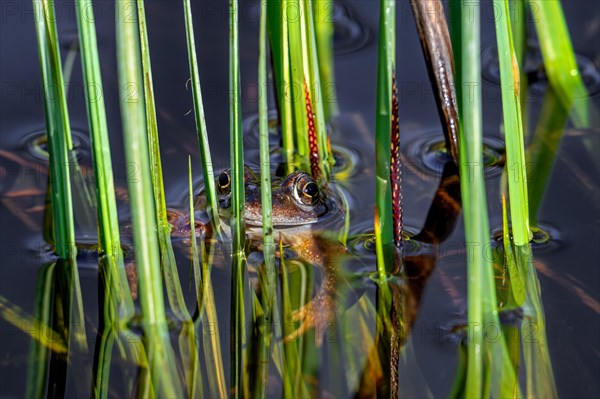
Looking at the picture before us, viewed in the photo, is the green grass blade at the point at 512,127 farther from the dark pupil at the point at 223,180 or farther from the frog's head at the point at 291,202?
the dark pupil at the point at 223,180

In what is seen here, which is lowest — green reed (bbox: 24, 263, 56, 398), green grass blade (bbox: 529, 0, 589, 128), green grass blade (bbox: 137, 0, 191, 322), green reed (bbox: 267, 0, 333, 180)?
green reed (bbox: 24, 263, 56, 398)

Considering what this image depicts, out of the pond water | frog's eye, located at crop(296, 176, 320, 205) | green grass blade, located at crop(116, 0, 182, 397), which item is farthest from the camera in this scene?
frog's eye, located at crop(296, 176, 320, 205)

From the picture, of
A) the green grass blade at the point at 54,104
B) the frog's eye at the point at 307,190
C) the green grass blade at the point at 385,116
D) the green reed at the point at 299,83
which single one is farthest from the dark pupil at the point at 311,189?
the green grass blade at the point at 54,104

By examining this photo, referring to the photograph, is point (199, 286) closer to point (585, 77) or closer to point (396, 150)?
point (396, 150)

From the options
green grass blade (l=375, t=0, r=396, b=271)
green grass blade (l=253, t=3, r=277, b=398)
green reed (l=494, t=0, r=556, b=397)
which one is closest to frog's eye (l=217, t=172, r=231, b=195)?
green grass blade (l=253, t=3, r=277, b=398)

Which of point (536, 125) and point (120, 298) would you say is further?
point (536, 125)

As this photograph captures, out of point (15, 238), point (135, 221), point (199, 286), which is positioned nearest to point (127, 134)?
point (135, 221)

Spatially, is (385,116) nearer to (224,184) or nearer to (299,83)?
(299,83)

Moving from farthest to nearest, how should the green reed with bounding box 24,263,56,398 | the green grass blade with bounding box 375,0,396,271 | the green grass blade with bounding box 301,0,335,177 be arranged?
the green grass blade with bounding box 301,0,335,177, the green reed with bounding box 24,263,56,398, the green grass blade with bounding box 375,0,396,271

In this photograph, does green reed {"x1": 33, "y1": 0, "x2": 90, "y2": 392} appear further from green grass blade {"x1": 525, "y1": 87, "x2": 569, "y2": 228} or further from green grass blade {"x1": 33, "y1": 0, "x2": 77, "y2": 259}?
green grass blade {"x1": 525, "y1": 87, "x2": 569, "y2": 228}
